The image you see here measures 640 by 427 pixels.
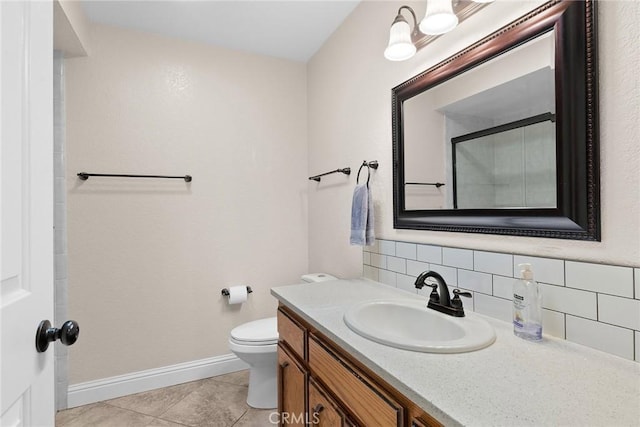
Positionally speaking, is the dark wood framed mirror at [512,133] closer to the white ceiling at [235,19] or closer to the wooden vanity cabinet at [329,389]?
the wooden vanity cabinet at [329,389]

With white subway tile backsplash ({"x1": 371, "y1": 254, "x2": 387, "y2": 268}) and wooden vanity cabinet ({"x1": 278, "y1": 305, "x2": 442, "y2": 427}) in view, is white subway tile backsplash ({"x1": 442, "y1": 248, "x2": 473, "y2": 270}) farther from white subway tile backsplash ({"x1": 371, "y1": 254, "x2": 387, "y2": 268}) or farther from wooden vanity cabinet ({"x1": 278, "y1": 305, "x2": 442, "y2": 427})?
wooden vanity cabinet ({"x1": 278, "y1": 305, "x2": 442, "y2": 427})

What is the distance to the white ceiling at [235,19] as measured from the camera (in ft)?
6.18

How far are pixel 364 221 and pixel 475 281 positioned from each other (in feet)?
2.10

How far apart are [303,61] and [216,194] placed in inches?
51.4

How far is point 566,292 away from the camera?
91 cm

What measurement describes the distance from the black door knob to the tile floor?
1393 millimetres

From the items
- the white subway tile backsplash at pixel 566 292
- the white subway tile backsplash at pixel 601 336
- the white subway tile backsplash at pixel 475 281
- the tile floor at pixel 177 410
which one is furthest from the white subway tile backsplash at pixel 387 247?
the tile floor at pixel 177 410

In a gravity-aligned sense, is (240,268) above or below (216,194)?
below

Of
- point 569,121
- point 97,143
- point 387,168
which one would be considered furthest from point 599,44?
point 97,143

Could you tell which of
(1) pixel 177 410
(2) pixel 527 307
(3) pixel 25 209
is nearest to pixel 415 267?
(2) pixel 527 307

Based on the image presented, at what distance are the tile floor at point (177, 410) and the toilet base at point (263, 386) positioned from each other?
5cm

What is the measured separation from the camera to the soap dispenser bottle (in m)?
0.92

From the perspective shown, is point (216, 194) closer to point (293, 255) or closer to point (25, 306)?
point (293, 255)

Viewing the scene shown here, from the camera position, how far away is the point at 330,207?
7.42 ft
